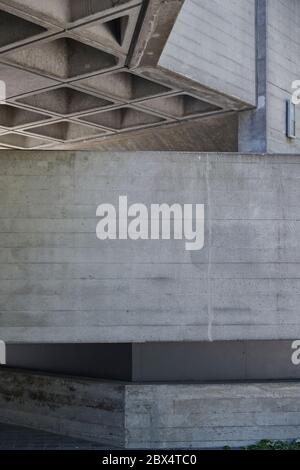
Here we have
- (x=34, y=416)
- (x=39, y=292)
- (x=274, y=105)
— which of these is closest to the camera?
(x=39, y=292)

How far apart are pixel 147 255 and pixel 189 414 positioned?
348 cm

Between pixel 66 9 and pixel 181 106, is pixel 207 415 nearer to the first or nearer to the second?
pixel 181 106

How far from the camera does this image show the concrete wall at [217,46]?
39.8 ft

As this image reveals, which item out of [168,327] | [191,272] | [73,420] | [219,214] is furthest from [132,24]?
[73,420]

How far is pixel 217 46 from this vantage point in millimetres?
13125

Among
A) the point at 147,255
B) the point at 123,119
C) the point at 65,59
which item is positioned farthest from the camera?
the point at 123,119

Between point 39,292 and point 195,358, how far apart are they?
3.73 m

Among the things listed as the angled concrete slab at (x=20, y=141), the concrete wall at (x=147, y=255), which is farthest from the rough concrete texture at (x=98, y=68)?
the concrete wall at (x=147, y=255)

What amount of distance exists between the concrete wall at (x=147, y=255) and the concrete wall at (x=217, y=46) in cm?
283

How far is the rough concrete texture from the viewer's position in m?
8.34

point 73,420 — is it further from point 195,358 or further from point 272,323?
point 272,323

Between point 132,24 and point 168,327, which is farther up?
point 132,24

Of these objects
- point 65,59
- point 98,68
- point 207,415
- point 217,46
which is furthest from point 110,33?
point 207,415

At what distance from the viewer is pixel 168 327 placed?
415 inches
